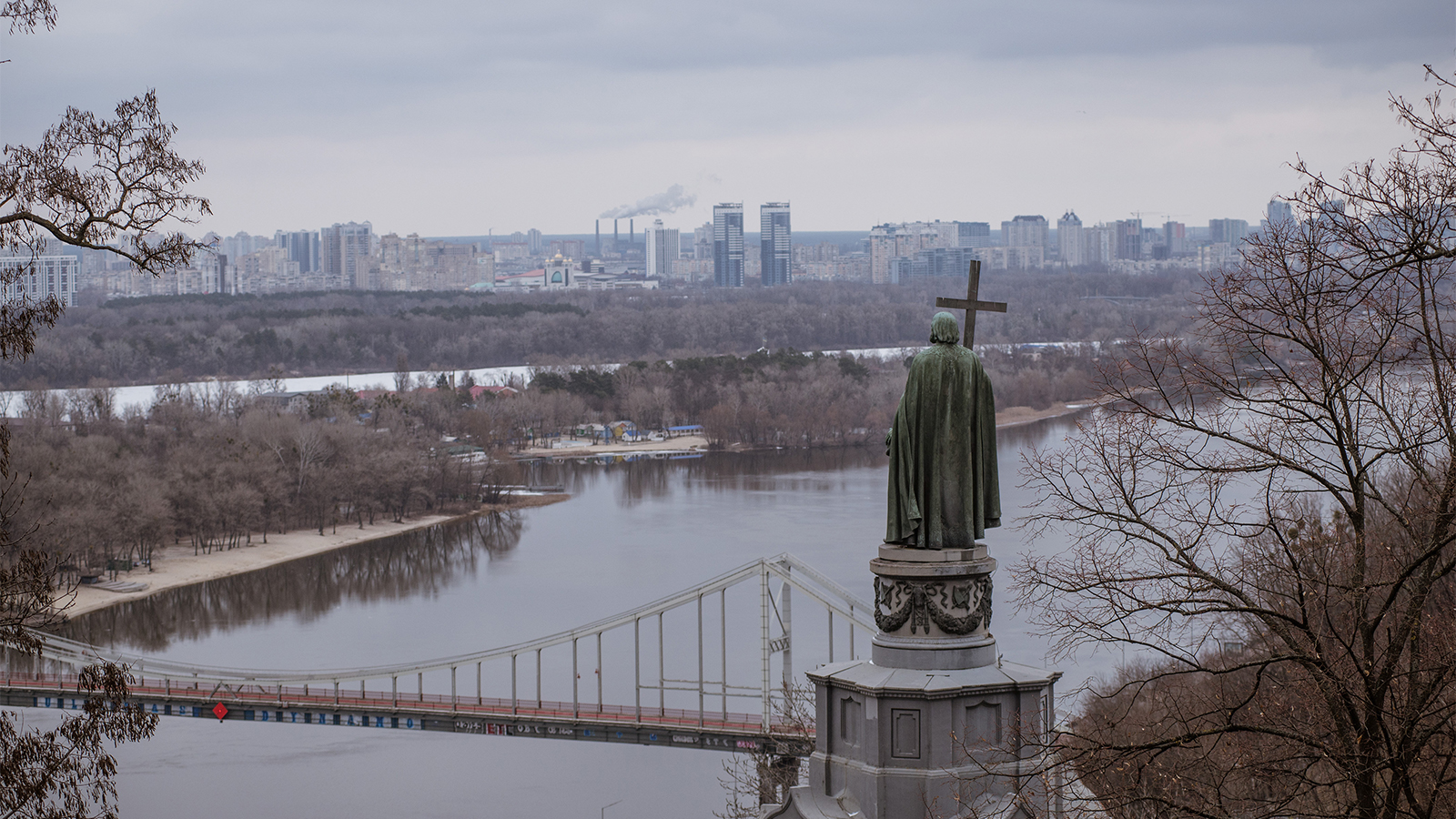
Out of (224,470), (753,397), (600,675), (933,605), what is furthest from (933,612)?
(753,397)

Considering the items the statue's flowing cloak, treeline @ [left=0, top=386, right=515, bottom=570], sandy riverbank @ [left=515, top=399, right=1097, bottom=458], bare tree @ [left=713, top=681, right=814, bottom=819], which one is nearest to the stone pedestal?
the statue's flowing cloak

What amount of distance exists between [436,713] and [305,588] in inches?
672

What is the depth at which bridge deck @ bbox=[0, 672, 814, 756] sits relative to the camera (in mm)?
28797

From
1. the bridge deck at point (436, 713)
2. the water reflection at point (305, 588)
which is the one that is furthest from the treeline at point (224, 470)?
the bridge deck at point (436, 713)

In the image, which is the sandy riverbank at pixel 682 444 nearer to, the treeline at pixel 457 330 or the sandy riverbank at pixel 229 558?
the treeline at pixel 457 330

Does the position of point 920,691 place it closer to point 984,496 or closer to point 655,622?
point 984,496

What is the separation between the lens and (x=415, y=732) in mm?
31484

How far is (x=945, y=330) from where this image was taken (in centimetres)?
670

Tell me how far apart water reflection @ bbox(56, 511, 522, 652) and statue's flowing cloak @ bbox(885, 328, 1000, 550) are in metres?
34.7

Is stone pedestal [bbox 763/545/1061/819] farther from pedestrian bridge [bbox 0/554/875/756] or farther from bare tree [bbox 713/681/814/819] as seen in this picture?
pedestrian bridge [bbox 0/554/875/756]

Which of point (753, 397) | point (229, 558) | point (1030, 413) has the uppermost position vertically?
point (753, 397)

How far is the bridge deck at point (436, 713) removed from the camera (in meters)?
28.8

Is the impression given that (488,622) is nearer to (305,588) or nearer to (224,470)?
(305,588)

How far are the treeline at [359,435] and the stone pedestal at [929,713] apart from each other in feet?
81.7
